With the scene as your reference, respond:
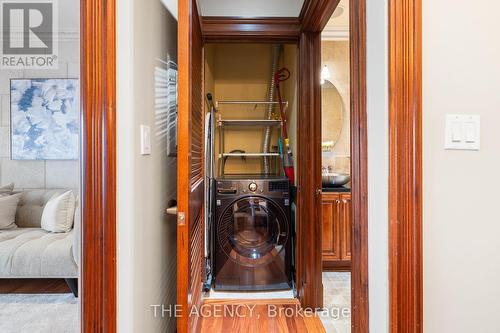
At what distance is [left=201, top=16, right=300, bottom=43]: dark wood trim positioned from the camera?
2.27 meters

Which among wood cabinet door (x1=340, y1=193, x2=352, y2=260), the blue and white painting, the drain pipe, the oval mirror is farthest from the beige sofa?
the oval mirror

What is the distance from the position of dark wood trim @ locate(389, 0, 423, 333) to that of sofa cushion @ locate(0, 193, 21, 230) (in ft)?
11.4

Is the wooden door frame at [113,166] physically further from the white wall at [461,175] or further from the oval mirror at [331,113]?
the oval mirror at [331,113]

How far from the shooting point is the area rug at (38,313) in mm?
2012

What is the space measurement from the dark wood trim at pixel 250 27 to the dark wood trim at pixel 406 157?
1478 millimetres

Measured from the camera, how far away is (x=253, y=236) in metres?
2.55

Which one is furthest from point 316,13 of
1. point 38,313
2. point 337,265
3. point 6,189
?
point 6,189

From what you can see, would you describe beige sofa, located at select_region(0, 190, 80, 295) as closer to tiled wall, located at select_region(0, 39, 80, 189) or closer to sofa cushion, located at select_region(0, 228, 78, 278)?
sofa cushion, located at select_region(0, 228, 78, 278)

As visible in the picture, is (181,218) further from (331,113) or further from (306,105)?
(331,113)

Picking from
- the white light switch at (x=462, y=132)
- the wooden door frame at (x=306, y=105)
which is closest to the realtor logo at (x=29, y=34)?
the wooden door frame at (x=306, y=105)

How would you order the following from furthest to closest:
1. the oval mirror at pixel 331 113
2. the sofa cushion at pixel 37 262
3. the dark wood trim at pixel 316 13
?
the oval mirror at pixel 331 113 → the sofa cushion at pixel 37 262 → the dark wood trim at pixel 316 13

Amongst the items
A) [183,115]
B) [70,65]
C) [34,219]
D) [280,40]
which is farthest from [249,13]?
[34,219]

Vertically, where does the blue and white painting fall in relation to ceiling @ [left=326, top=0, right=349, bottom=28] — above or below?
below

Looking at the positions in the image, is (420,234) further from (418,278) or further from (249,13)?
(249,13)
